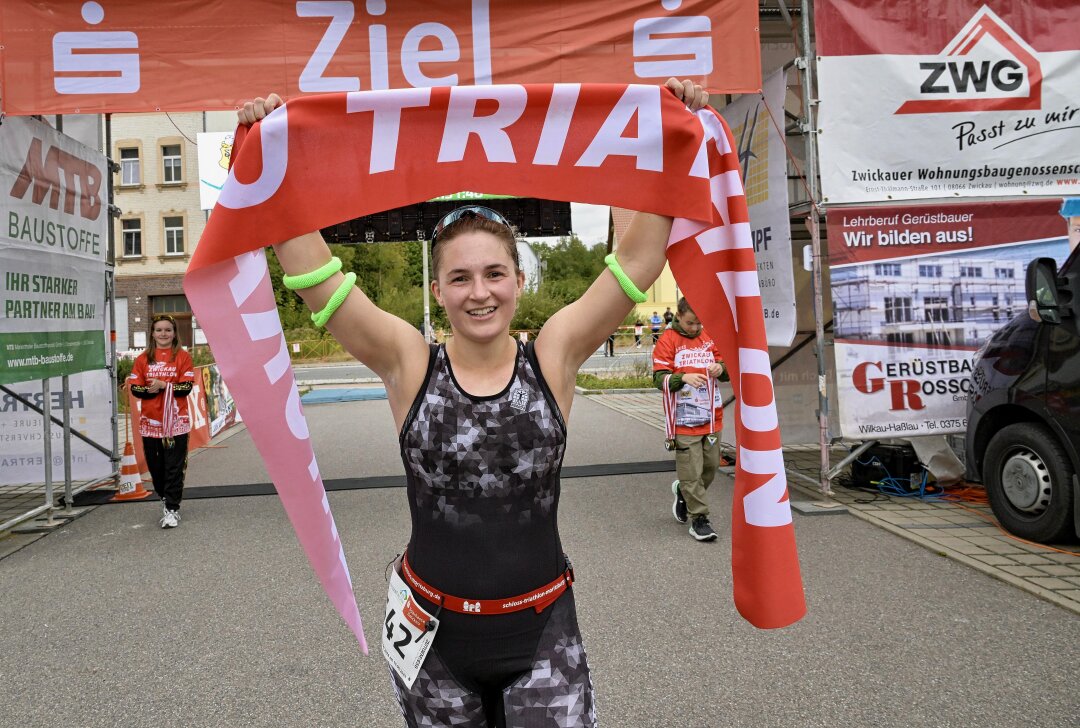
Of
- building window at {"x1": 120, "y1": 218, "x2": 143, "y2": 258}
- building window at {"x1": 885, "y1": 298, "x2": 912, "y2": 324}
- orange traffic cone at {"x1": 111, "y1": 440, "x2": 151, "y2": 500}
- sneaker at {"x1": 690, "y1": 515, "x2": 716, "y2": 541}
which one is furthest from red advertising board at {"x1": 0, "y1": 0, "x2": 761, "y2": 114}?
building window at {"x1": 120, "y1": 218, "x2": 143, "y2": 258}

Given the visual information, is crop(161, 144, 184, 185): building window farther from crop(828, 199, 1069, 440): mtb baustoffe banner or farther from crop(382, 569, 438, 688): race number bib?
crop(382, 569, 438, 688): race number bib

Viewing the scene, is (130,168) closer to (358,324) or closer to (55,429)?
(55,429)

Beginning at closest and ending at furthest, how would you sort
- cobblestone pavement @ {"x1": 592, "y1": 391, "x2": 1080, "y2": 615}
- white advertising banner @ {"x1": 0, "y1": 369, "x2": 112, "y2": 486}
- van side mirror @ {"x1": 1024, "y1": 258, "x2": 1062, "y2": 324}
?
cobblestone pavement @ {"x1": 592, "y1": 391, "x2": 1080, "y2": 615}
van side mirror @ {"x1": 1024, "y1": 258, "x2": 1062, "y2": 324}
white advertising banner @ {"x1": 0, "y1": 369, "x2": 112, "y2": 486}

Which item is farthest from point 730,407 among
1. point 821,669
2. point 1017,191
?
point 821,669

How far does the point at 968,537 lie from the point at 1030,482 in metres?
0.65

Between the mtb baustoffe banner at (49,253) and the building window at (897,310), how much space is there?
313 inches

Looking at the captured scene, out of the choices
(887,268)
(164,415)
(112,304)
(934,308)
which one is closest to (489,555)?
(164,415)

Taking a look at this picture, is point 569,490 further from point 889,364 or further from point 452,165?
point 452,165

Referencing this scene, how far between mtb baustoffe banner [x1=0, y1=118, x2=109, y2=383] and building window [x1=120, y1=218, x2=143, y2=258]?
111ft

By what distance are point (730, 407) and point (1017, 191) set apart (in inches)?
161

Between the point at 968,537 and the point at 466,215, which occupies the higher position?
the point at 466,215

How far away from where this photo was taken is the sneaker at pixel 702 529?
6.41 metres

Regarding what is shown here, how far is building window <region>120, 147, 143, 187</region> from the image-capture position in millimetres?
38906

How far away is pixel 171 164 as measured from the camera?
1524 inches
